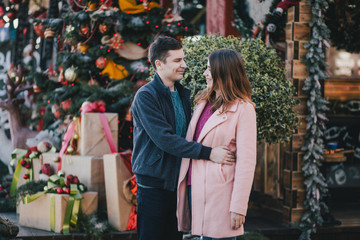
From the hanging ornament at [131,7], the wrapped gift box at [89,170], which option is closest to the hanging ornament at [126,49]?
the hanging ornament at [131,7]

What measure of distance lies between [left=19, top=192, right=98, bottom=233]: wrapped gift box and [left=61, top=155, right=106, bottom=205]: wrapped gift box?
0.56 feet

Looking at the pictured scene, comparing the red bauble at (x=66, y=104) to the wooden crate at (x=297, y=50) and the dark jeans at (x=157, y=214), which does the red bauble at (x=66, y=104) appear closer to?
the wooden crate at (x=297, y=50)

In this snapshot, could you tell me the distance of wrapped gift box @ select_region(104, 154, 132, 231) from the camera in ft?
16.2

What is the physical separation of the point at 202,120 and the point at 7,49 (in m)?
6.55

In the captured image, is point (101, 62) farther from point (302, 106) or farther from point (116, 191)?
point (302, 106)

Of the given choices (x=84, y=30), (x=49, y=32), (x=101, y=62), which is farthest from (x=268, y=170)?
(x=49, y=32)

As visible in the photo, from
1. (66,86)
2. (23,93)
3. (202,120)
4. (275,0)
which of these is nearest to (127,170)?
(66,86)

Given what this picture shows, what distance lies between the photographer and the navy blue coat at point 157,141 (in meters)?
2.91

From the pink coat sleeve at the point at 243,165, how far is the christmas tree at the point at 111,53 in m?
3.17

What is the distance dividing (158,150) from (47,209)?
2.43 metres

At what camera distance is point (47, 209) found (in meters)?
5.02

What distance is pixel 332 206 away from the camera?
7188mm

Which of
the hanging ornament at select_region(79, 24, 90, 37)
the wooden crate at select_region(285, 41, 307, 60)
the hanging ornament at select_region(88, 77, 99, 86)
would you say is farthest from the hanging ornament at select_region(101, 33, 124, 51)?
the wooden crate at select_region(285, 41, 307, 60)

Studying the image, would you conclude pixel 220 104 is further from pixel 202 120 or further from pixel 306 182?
pixel 306 182
